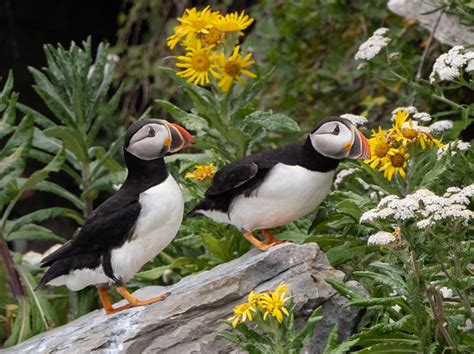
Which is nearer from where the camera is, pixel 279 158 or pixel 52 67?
pixel 279 158

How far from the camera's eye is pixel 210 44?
210 inches

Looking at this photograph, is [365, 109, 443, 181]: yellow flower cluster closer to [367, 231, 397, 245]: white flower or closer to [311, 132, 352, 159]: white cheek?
[311, 132, 352, 159]: white cheek

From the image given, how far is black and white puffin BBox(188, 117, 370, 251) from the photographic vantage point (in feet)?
14.9

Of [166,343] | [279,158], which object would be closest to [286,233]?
[279,158]

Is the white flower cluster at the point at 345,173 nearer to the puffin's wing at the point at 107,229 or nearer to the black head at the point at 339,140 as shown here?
the black head at the point at 339,140

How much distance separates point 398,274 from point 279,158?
2.56ft

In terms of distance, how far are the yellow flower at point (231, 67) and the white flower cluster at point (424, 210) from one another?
1.52 meters

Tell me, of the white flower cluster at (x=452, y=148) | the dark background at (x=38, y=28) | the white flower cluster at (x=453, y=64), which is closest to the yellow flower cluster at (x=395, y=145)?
the white flower cluster at (x=452, y=148)

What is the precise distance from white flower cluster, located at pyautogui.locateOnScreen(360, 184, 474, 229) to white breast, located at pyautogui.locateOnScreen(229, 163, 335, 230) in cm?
55

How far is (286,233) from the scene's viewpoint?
540 cm

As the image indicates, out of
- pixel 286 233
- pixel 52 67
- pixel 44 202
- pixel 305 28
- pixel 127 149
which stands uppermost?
pixel 127 149

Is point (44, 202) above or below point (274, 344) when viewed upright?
below

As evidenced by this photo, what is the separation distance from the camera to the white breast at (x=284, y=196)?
Result: 4.58 metres

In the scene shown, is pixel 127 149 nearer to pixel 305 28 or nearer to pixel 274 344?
pixel 274 344
